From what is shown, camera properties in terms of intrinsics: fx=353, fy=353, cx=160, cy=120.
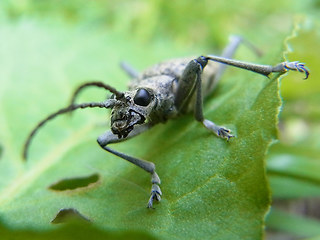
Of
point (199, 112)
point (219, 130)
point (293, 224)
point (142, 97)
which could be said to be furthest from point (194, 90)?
point (293, 224)

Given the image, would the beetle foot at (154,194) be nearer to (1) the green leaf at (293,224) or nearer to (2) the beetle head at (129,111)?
(2) the beetle head at (129,111)

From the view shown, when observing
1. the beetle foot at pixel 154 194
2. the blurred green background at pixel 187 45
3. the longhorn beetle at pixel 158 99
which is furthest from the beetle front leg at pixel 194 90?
the blurred green background at pixel 187 45

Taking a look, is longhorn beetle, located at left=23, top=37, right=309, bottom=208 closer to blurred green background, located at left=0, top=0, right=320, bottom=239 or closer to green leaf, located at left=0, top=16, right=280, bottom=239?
green leaf, located at left=0, top=16, right=280, bottom=239

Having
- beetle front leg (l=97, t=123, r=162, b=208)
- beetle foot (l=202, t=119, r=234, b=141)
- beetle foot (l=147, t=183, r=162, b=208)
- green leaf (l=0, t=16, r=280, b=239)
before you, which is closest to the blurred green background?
green leaf (l=0, t=16, r=280, b=239)

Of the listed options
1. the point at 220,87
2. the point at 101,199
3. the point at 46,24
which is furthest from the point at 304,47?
the point at 46,24

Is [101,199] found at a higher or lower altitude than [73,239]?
lower

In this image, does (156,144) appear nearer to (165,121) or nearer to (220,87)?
(165,121)
